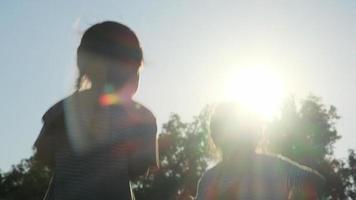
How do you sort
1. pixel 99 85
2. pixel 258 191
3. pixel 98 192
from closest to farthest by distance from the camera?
pixel 98 192 < pixel 99 85 < pixel 258 191

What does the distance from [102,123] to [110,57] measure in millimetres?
392

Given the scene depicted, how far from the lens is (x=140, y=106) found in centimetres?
316

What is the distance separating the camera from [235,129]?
6273mm

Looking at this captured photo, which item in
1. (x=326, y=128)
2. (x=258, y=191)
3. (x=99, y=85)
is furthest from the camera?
(x=326, y=128)

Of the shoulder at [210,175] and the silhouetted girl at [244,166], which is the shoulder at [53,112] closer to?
the silhouetted girl at [244,166]

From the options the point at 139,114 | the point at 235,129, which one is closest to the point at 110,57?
the point at 139,114

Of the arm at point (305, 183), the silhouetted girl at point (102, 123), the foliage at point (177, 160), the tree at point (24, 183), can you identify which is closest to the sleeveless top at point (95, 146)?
the silhouetted girl at point (102, 123)

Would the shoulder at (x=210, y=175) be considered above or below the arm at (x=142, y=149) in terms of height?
below

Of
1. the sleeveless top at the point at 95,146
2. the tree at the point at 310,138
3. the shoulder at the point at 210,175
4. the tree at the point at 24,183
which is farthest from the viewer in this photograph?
the tree at the point at 24,183

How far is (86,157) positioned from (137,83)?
1.70ft

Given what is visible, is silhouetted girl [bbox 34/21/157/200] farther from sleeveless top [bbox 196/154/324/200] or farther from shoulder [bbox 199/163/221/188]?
shoulder [bbox 199/163/221/188]

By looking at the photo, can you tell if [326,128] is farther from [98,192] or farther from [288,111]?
[98,192]

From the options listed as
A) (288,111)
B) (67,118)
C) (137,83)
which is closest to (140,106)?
(137,83)

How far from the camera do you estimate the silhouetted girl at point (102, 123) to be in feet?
9.80
